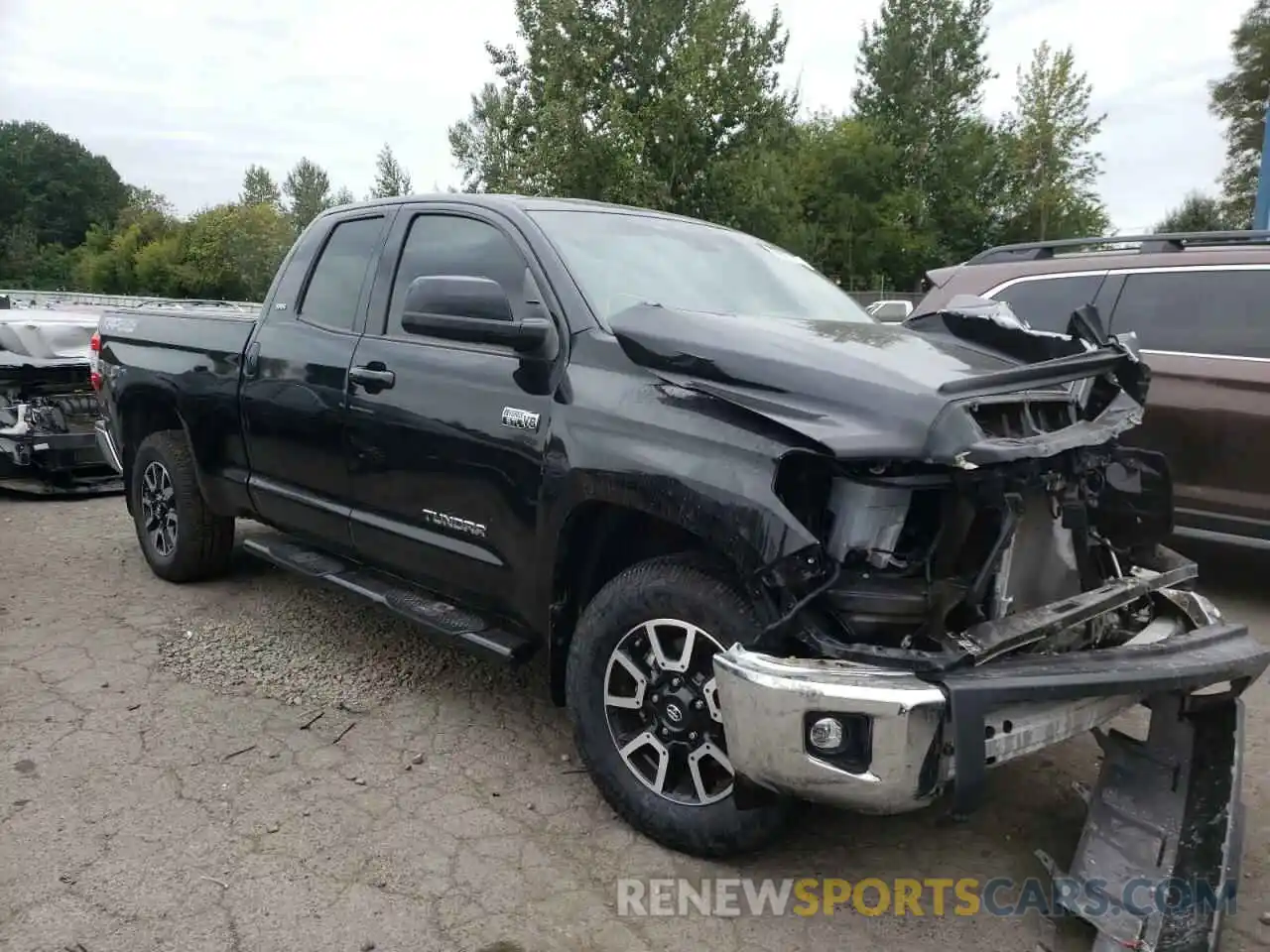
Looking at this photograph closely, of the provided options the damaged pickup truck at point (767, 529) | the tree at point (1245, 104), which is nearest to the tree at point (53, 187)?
the tree at point (1245, 104)

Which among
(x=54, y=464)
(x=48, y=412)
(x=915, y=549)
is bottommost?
(x=54, y=464)

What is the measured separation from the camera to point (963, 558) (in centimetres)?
247

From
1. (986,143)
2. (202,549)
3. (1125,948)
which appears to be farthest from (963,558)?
(986,143)

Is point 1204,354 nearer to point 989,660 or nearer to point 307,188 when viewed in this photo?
point 989,660

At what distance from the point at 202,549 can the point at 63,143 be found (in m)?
85.8

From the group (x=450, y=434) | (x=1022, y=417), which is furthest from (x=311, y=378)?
(x=1022, y=417)

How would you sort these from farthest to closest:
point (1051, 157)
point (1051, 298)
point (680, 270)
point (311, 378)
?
point (1051, 157)
point (1051, 298)
point (311, 378)
point (680, 270)

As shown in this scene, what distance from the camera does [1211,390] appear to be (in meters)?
5.03

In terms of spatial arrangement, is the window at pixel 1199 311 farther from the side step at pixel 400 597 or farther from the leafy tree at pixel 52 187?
the leafy tree at pixel 52 187

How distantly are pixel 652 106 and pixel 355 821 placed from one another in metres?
17.1

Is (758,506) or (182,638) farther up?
(758,506)

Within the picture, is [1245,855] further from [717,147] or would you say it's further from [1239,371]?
[717,147]

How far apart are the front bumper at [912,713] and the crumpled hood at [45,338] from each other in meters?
6.86

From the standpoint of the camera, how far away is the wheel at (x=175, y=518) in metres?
5.04
